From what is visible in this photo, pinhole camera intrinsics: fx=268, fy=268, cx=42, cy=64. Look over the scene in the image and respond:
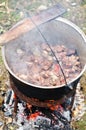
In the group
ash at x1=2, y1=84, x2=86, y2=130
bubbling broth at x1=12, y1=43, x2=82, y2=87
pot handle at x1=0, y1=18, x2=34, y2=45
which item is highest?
pot handle at x1=0, y1=18, x2=34, y2=45

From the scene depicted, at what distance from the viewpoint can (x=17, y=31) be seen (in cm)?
387

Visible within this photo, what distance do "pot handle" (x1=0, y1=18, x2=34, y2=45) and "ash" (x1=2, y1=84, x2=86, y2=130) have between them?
1528 mm

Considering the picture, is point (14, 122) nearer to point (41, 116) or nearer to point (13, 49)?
point (41, 116)

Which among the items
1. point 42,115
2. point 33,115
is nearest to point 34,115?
point 33,115

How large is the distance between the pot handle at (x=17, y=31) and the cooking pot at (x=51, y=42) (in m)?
0.02

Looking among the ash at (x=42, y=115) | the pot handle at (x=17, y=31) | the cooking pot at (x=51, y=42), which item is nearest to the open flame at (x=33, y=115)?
the ash at (x=42, y=115)

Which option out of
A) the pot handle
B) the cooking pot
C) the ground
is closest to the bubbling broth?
the cooking pot

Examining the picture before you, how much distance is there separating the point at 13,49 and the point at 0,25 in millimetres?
2084

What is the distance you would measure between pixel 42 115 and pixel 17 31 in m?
1.66

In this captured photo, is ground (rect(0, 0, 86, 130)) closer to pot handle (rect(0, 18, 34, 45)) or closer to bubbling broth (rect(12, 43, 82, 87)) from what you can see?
bubbling broth (rect(12, 43, 82, 87))

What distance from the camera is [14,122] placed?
4742 millimetres

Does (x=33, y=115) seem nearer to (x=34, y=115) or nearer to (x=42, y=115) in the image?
(x=34, y=115)

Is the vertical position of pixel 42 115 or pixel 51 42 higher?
pixel 51 42

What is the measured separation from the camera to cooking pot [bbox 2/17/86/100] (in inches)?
144
